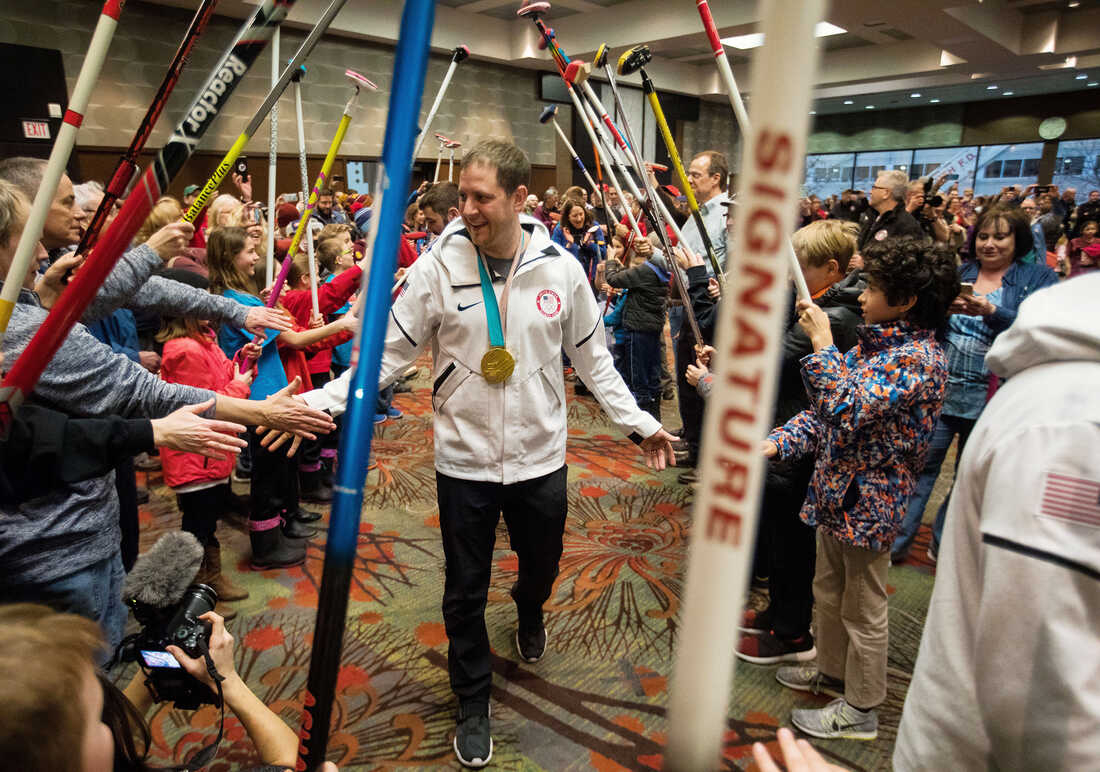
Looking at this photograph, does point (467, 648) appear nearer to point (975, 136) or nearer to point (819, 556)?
point (819, 556)

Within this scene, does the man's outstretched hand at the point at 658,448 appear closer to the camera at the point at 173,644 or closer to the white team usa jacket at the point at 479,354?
the white team usa jacket at the point at 479,354

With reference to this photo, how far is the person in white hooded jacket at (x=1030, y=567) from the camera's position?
2.30 ft

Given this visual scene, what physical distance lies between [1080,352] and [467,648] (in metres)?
1.75

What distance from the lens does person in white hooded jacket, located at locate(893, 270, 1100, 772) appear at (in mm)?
700

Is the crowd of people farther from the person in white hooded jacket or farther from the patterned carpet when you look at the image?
the patterned carpet

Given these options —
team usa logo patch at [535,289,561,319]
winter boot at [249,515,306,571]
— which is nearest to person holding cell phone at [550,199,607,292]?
winter boot at [249,515,306,571]

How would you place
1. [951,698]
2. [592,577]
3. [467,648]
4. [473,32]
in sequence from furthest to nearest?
[473,32], [592,577], [467,648], [951,698]

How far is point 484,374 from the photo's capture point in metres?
1.94

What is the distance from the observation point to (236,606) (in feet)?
9.33

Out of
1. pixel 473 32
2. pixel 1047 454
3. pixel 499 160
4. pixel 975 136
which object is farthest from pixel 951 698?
pixel 975 136

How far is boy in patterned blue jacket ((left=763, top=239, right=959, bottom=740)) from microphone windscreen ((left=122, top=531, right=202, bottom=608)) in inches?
61.2

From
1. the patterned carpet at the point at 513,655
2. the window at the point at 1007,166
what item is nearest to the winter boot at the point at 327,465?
the patterned carpet at the point at 513,655

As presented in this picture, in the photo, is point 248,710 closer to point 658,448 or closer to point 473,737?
point 473,737

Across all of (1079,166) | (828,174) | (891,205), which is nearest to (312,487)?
(891,205)
